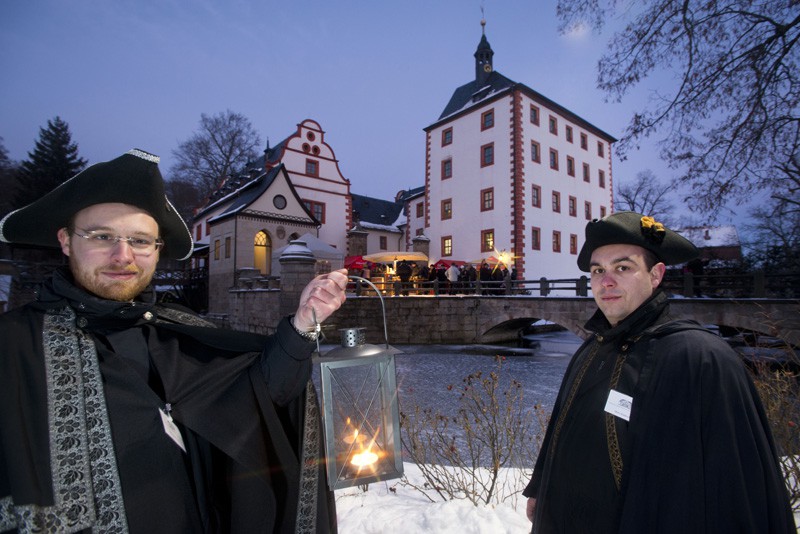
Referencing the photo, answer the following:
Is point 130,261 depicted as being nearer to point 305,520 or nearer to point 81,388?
point 81,388

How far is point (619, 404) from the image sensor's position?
183 centimetres

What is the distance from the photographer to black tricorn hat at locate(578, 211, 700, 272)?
6.91 ft

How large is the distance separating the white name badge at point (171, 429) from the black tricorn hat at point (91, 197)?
0.88 meters

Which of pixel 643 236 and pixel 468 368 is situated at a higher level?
pixel 643 236

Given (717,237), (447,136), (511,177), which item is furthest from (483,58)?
(717,237)

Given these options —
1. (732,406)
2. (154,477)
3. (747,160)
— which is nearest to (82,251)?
(154,477)

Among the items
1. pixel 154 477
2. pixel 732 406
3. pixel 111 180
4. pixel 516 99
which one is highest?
pixel 516 99

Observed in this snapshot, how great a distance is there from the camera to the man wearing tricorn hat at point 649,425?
146cm

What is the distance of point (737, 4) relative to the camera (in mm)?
4766

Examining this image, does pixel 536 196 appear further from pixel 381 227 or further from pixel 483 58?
pixel 381 227

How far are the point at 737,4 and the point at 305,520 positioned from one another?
6844 mm

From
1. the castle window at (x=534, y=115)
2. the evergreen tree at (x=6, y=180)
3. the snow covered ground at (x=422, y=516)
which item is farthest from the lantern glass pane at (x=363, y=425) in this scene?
the evergreen tree at (x=6, y=180)

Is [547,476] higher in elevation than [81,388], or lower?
lower

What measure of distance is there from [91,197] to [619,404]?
8.09 feet
